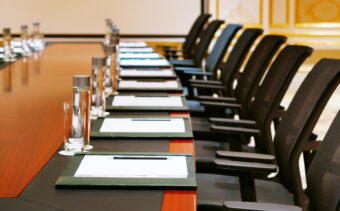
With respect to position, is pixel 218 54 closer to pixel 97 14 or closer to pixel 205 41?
pixel 205 41

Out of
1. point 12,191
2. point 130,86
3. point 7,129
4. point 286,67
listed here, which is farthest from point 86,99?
point 130,86

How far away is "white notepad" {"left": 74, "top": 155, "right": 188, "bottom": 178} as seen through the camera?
1440 mm

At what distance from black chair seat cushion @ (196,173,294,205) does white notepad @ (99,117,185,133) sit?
0.27 metres

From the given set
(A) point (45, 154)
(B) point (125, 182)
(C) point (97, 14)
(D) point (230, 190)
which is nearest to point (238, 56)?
(D) point (230, 190)

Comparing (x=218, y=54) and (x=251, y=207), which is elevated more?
(x=218, y=54)

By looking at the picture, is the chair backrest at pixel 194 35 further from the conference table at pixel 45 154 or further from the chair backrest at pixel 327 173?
the chair backrest at pixel 327 173

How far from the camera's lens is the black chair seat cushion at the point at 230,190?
2.13 m

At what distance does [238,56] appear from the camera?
3744 millimetres

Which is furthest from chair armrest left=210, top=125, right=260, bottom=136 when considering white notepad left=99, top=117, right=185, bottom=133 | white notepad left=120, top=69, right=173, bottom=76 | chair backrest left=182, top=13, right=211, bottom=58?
chair backrest left=182, top=13, right=211, bottom=58

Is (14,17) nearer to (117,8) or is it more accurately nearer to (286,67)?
(117,8)

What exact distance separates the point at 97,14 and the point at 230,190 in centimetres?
678

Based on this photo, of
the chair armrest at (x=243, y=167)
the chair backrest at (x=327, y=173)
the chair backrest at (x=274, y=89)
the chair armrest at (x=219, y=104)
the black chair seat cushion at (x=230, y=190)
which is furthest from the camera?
the chair armrest at (x=219, y=104)

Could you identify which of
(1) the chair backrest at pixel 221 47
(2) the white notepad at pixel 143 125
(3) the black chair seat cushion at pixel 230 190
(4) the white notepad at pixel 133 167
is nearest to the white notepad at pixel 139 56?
(1) the chair backrest at pixel 221 47

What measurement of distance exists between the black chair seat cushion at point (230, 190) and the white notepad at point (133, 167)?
53 cm
